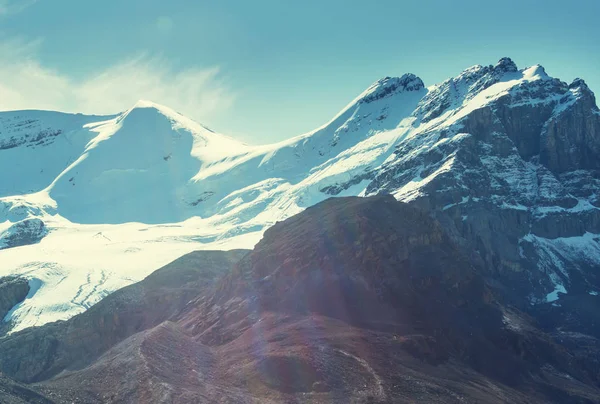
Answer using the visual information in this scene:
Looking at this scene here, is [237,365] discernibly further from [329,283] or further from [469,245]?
[469,245]

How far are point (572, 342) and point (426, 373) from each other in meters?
74.5

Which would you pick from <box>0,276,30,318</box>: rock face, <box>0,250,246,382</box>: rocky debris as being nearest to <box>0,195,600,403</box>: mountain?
<box>0,250,246,382</box>: rocky debris

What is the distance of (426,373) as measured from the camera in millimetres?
99625

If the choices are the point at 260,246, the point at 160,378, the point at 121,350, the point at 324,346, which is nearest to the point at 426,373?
the point at 324,346

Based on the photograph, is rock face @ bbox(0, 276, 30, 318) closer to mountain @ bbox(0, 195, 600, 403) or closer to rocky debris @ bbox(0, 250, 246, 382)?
rocky debris @ bbox(0, 250, 246, 382)

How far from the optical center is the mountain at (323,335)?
89.9 meters

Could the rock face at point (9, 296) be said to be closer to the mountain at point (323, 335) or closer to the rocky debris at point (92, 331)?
the rocky debris at point (92, 331)

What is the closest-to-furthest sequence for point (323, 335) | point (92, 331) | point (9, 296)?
point (323, 335) → point (92, 331) → point (9, 296)

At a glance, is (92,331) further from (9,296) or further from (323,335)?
(323,335)

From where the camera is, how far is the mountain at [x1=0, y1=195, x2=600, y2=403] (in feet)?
295

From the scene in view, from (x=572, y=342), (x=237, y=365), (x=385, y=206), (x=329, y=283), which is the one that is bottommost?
(x=572, y=342)

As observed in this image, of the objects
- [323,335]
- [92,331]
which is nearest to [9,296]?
[92,331]

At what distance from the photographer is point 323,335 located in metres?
104

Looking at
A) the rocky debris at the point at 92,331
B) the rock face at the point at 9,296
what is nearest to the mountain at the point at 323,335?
the rocky debris at the point at 92,331
